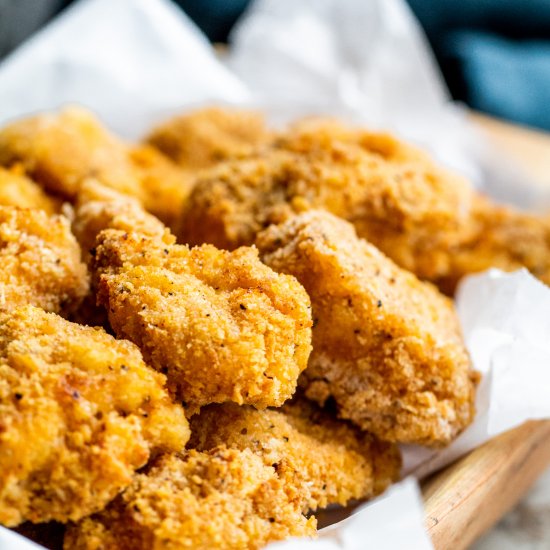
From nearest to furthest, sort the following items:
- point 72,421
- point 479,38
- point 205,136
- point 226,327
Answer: point 72,421 → point 226,327 → point 205,136 → point 479,38

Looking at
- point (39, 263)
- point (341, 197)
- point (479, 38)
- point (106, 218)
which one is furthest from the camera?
point (479, 38)

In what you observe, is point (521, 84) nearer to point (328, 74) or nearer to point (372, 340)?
point (328, 74)

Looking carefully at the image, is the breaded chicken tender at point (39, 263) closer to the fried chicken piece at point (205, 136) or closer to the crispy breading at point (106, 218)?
the crispy breading at point (106, 218)

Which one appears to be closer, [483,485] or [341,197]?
[483,485]

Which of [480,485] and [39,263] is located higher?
[39,263]

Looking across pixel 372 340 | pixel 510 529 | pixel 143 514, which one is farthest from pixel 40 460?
pixel 510 529

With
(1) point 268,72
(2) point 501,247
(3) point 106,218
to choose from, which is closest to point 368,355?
(3) point 106,218

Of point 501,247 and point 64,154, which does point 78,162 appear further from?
point 501,247

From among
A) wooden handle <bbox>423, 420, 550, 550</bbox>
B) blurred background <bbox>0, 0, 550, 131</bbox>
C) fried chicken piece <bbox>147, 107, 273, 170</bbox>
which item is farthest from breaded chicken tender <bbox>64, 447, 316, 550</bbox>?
blurred background <bbox>0, 0, 550, 131</bbox>
